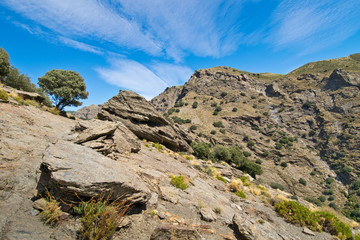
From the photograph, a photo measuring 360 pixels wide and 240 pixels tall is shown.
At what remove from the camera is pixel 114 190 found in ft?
15.5

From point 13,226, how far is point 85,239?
153cm

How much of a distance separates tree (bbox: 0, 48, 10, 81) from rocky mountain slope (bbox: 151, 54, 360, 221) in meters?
39.7

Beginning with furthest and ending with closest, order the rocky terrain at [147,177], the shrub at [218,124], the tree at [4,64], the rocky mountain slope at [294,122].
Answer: the shrub at [218,124] < the rocky mountain slope at [294,122] < the tree at [4,64] < the rocky terrain at [147,177]

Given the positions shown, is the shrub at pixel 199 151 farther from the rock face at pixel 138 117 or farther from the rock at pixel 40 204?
the rock at pixel 40 204

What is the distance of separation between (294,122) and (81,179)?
4003 inches

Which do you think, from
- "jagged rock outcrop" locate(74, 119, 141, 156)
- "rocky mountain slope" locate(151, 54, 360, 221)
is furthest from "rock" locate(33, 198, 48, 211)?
"rocky mountain slope" locate(151, 54, 360, 221)

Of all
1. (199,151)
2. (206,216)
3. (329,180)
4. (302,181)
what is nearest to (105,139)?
(206,216)

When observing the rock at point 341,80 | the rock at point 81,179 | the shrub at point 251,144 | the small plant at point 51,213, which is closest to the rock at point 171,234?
the rock at point 81,179

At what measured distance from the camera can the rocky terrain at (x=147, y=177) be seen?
4.16 metres

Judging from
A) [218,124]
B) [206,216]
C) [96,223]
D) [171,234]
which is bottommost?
[206,216]

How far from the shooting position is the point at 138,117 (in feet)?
63.1

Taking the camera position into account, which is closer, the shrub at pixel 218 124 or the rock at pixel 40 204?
the rock at pixel 40 204

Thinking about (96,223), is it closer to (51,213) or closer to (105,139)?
(51,213)

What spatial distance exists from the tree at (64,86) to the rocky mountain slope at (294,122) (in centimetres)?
3003
